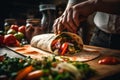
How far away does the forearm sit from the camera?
6.27ft

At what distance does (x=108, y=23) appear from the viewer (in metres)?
2.36

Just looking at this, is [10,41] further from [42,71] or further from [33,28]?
[42,71]

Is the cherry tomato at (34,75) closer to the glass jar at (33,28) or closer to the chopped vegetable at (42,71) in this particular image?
the chopped vegetable at (42,71)

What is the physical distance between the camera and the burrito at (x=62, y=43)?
2158 mm

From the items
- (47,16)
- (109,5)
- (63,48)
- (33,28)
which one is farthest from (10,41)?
(109,5)

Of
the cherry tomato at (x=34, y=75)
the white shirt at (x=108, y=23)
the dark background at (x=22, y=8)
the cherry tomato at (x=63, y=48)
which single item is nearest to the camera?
the cherry tomato at (x=34, y=75)

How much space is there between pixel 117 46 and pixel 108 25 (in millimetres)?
316

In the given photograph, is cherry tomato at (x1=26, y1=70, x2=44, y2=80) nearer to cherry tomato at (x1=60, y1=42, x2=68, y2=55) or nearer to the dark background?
cherry tomato at (x1=60, y1=42, x2=68, y2=55)

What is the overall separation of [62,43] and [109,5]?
0.69 meters

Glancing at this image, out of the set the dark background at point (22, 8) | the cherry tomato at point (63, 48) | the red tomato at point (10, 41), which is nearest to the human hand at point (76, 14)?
the cherry tomato at point (63, 48)

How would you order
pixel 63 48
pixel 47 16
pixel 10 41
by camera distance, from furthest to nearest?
pixel 47 16 < pixel 10 41 < pixel 63 48

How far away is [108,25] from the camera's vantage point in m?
2.35

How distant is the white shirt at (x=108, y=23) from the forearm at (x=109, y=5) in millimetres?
375

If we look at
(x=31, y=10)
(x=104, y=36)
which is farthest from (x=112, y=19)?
(x=31, y=10)
